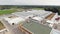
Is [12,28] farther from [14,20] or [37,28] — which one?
[37,28]

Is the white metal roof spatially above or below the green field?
above

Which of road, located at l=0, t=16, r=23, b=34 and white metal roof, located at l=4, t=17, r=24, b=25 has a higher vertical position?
white metal roof, located at l=4, t=17, r=24, b=25

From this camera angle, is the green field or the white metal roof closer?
the green field

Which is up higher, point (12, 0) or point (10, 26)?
point (12, 0)

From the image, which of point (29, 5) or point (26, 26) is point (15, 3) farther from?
point (26, 26)

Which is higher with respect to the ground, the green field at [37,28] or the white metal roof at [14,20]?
the white metal roof at [14,20]

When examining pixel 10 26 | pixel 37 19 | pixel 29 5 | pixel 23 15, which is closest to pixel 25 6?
pixel 29 5

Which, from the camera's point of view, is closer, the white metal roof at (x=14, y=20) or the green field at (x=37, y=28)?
the green field at (x=37, y=28)

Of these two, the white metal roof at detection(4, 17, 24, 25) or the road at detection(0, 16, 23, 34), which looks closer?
the road at detection(0, 16, 23, 34)

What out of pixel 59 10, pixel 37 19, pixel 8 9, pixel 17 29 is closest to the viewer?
pixel 17 29

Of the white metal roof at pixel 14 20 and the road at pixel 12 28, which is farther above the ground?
the white metal roof at pixel 14 20

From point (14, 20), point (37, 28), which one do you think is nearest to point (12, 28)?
point (14, 20)
